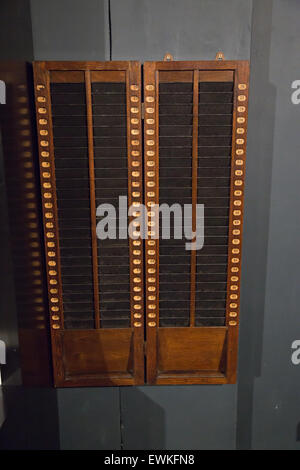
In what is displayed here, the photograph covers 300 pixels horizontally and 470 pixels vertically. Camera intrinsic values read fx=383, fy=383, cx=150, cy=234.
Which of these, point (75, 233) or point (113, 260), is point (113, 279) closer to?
point (113, 260)

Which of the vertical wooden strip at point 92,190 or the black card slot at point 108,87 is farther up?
the black card slot at point 108,87

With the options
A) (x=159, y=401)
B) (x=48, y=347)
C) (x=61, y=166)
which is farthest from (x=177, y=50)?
(x=159, y=401)

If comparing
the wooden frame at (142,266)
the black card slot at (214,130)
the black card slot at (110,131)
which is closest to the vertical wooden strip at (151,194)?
the wooden frame at (142,266)

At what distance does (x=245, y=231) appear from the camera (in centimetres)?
193

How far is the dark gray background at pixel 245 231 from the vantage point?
170 centimetres

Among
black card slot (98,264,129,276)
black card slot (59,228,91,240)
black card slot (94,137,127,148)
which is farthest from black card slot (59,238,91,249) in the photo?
black card slot (94,137,127,148)

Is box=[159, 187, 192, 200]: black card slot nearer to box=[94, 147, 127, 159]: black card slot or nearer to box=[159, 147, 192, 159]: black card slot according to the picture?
box=[159, 147, 192, 159]: black card slot

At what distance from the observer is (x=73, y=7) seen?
1688mm

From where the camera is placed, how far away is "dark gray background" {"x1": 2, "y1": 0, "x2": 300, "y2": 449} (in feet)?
5.57

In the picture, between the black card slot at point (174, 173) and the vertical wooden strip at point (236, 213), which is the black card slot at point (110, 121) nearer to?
the black card slot at point (174, 173)

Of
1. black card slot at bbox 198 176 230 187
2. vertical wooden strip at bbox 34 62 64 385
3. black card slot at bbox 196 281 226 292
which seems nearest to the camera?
vertical wooden strip at bbox 34 62 64 385
